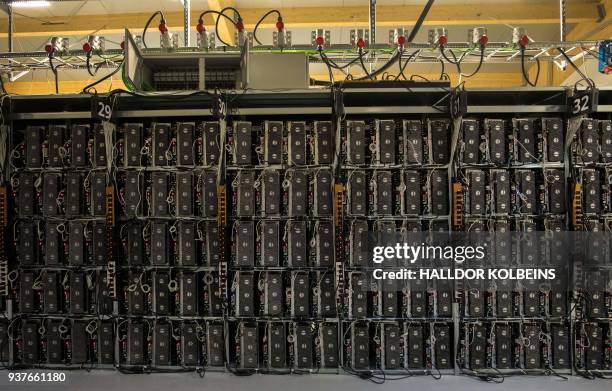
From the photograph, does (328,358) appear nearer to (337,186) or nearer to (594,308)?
(337,186)

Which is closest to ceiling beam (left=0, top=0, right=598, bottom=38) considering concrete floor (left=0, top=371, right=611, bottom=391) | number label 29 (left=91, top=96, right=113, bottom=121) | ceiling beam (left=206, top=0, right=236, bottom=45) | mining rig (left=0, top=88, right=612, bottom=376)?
ceiling beam (left=206, top=0, right=236, bottom=45)

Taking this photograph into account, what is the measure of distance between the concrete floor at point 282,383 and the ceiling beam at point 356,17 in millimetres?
4024

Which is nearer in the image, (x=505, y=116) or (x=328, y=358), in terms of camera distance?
(x=328, y=358)

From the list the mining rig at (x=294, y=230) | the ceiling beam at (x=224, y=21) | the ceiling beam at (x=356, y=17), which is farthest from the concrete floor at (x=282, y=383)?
the ceiling beam at (x=356, y=17)

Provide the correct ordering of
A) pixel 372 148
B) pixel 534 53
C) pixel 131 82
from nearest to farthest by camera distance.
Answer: pixel 131 82 → pixel 372 148 → pixel 534 53

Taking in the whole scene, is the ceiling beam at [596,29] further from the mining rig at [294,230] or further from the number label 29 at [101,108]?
the number label 29 at [101,108]

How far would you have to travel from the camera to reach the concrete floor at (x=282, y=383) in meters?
3.12

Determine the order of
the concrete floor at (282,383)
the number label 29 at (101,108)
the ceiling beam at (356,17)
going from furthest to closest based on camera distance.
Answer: the ceiling beam at (356,17) < the number label 29 at (101,108) < the concrete floor at (282,383)

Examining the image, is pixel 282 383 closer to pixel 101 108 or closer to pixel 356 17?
pixel 101 108

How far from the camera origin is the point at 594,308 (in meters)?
3.35

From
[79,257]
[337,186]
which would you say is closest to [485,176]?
[337,186]

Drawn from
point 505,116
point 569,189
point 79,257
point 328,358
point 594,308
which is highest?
point 505,116

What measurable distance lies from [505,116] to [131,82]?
10.7 ft

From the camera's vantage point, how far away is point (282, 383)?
3.19 meters
